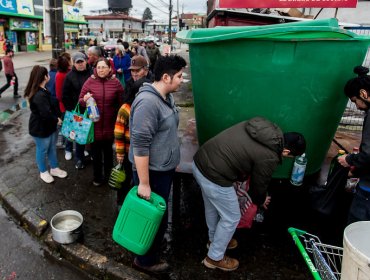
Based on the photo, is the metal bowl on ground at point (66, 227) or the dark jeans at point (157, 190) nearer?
the dark jeans at point (157, 190)

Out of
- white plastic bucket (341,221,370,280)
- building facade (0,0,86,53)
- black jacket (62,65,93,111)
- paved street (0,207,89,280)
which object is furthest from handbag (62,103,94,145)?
building facade (0,0,86,53)

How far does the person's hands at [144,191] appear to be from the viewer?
2.13 metres

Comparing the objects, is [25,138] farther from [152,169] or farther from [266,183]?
[266,183]

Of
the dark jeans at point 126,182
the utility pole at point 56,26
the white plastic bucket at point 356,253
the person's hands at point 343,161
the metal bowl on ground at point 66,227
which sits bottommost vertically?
the metal bowl on ground at point 66,227

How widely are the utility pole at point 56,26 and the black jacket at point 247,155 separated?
4502mm

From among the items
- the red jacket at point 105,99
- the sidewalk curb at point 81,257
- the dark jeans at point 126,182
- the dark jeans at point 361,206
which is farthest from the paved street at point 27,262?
the dark jeans at point 361,206

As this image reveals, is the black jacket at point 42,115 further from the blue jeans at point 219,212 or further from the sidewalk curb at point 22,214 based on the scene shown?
the blue jeans at point 219,212

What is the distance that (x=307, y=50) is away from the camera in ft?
7.80

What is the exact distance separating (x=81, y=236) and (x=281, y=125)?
6.56 feet

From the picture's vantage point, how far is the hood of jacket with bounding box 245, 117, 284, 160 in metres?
2.03

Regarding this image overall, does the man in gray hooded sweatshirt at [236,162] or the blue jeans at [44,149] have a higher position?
the man in gray hooded sweatshirt at [236,162]

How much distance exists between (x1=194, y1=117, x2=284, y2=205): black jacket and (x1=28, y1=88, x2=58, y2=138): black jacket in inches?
80.8

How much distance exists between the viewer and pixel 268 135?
203cm

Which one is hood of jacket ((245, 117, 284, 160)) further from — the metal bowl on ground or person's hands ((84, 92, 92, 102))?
person's hands ((84, 92, 92, 102))
